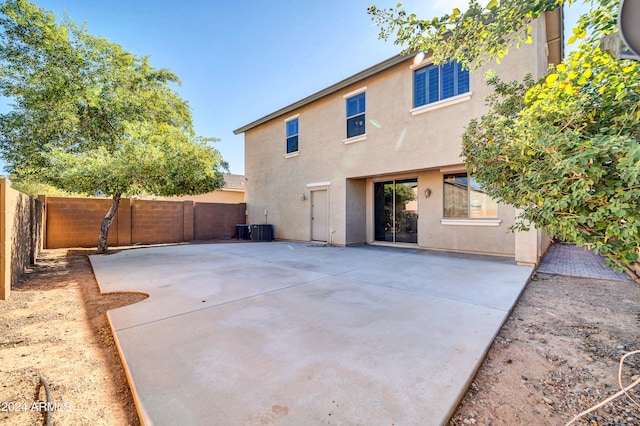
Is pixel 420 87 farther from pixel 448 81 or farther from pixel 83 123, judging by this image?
pixel 83 123

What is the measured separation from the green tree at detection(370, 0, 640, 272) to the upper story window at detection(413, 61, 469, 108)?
5211mm

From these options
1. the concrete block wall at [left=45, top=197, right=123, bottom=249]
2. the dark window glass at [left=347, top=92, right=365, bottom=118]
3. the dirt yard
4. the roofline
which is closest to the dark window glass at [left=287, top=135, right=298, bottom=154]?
the roofline

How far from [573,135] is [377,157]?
7257 mm

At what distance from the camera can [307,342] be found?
2.72 metres

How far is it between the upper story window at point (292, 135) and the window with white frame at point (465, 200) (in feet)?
21.2

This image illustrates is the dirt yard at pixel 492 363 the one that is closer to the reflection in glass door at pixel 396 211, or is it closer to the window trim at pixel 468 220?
the window trim at pixel 468 220

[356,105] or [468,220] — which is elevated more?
[356,105]

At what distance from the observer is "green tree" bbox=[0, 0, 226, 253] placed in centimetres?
729

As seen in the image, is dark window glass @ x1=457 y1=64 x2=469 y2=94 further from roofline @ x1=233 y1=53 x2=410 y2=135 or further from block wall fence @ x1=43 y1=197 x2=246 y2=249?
block wall fence @ x1=43 y1=197 x2=246 y2=249

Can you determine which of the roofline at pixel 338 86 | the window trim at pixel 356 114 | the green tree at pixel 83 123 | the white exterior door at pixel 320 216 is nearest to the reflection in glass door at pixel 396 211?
the white exterior door at pixel 320 216

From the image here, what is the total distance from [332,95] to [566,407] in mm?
10433

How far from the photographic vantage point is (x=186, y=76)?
12.4 m

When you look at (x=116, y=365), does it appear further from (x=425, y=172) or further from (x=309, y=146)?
(x=309, y=146)

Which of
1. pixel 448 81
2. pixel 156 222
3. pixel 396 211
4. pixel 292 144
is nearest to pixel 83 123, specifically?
pixel 156 222
